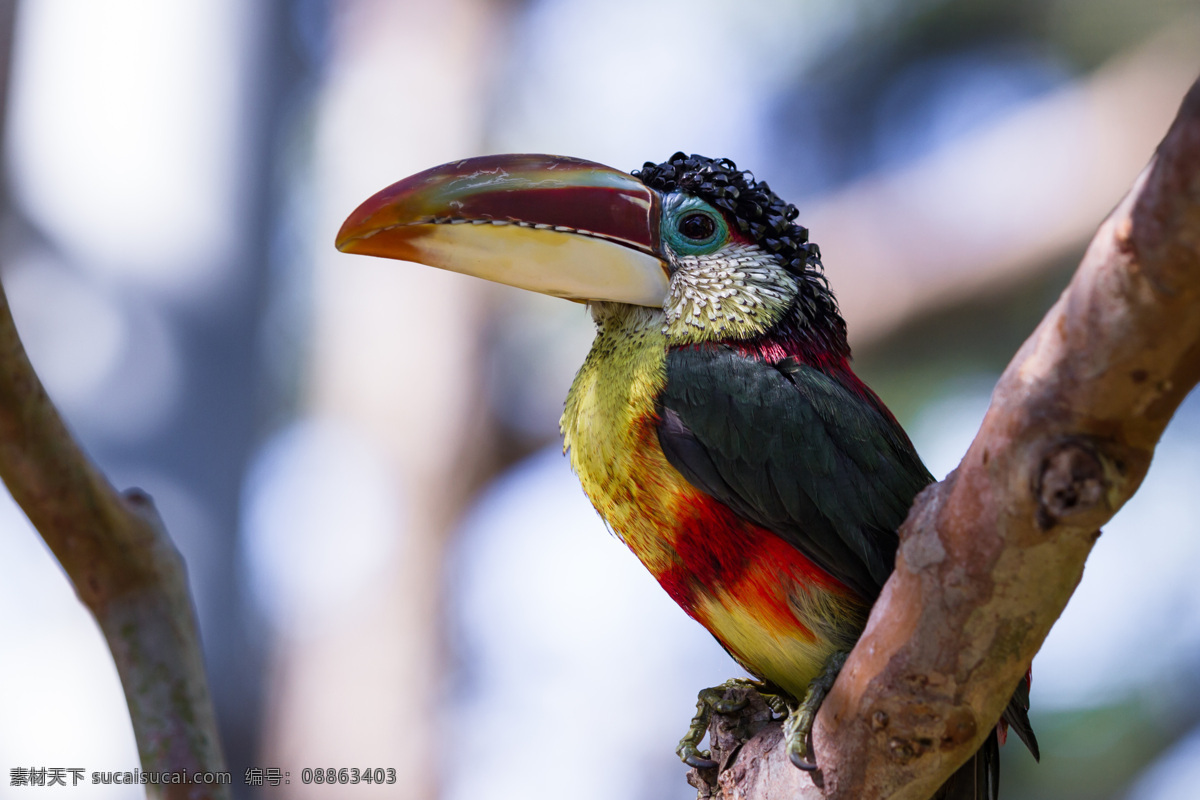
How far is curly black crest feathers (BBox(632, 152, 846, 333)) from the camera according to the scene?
2184 millimetres

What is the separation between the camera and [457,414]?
5.12 m

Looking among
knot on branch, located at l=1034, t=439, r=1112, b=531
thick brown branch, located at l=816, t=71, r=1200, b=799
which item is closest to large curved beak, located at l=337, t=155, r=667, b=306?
thick brown branch, located at l=816, t=71, r=1200, b=799

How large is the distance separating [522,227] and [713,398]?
50 cm

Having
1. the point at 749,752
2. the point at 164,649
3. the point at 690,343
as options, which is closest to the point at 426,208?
the point at 690,343

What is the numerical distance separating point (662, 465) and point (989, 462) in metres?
0.79

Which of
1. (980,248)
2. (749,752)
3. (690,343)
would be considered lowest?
(749,752)

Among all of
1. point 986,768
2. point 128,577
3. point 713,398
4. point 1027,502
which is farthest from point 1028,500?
point 128,577

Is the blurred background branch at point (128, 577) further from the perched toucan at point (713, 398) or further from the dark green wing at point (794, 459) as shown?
the dark green wing at point (794, 459)

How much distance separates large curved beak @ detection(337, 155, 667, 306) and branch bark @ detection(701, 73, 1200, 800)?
0.91m

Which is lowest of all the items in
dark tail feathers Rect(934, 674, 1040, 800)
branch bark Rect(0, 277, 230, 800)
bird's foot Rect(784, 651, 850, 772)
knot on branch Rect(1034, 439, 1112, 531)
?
dark tail feathers Rect(934, 674, 1040, 800)

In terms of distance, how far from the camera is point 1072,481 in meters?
1.11

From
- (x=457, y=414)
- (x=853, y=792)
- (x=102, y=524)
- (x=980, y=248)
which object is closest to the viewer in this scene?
(x=853, y=792)

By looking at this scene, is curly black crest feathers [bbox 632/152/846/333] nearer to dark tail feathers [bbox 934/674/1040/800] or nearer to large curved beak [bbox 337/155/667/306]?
large curved beak [bbox 337/155/667/306]

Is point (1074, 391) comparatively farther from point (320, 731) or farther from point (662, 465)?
point (320, 731)
